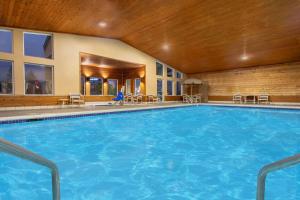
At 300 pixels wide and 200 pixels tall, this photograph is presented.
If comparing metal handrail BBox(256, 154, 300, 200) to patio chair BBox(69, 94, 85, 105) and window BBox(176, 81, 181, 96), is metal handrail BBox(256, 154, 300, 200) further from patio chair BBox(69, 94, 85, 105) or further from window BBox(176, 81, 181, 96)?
window BBox(176, 81, 181, 96)

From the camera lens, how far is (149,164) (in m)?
2.94

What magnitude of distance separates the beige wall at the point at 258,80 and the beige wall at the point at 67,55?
280 inches

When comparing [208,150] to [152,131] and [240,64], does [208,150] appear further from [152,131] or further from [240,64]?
[240,64]

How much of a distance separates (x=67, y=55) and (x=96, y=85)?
6.31m

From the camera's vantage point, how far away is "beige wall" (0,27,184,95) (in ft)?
25.1

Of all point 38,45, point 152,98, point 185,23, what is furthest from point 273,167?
point 152,98

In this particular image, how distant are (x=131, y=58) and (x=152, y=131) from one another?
768 centimetres

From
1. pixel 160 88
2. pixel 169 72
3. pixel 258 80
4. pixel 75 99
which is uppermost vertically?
pixel 169 72

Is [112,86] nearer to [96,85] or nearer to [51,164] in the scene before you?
[96,85]

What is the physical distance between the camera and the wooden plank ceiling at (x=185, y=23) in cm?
645

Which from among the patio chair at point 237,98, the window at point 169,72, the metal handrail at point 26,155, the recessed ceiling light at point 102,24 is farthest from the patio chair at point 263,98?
the metal handrail at point 26,155

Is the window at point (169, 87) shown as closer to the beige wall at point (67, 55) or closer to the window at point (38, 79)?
the beige wall at point (67, 55)

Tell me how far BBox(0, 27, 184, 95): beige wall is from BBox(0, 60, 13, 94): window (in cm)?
22

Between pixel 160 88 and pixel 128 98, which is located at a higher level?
pixel 160 88
